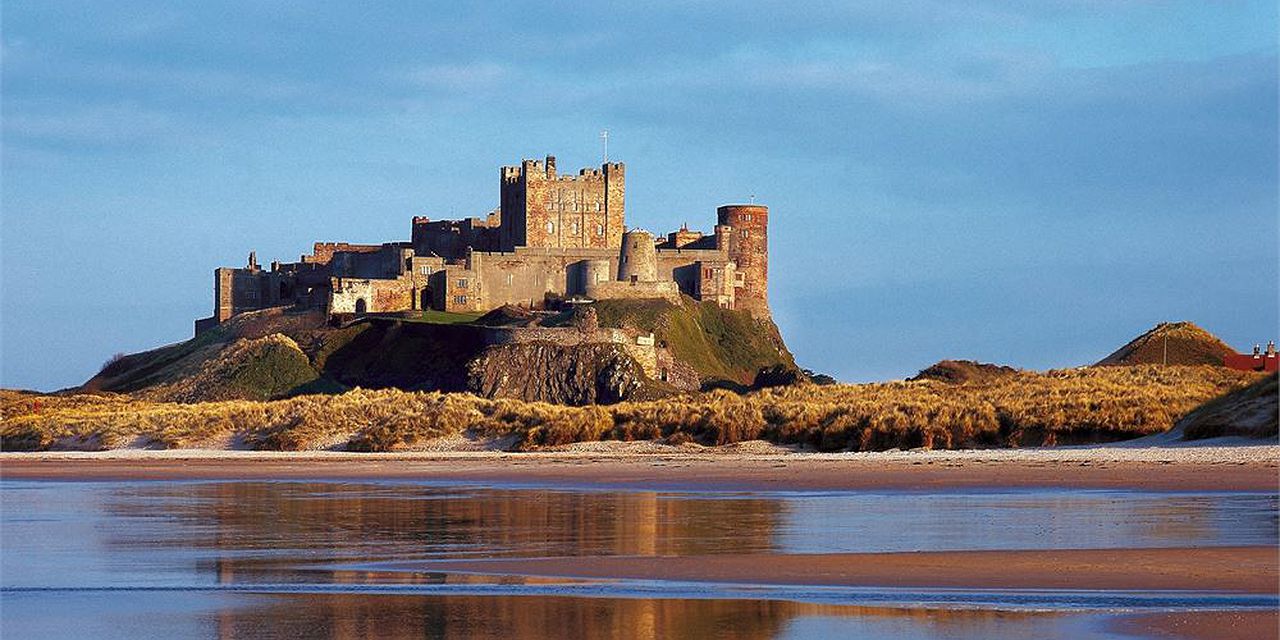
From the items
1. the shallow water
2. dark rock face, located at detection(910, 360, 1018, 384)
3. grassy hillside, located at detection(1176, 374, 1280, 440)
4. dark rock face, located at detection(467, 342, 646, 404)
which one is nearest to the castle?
dark rock face, located at detection(467, 342, 646, 404)

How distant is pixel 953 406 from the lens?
106 ft

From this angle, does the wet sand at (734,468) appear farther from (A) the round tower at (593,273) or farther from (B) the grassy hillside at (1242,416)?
(A) the round tower at (593,273)

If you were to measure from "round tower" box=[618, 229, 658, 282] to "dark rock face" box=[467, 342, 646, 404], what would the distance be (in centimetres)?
1564

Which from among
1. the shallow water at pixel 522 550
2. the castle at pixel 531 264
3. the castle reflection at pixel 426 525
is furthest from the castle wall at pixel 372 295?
the castle reflection at pixel 426 525

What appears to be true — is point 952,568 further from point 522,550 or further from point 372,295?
point 372,295

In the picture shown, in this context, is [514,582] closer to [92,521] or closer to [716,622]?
[716,622]

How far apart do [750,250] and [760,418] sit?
55.6 metres

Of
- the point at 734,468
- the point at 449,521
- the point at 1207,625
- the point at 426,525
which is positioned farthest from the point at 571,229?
the point at 1207,625

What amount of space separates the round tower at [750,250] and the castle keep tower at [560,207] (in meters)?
5.67

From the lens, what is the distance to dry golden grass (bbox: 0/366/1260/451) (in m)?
30.1

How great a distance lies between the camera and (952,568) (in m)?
11.8

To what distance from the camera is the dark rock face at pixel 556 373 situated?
62.0 metres

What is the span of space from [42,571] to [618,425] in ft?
75.7

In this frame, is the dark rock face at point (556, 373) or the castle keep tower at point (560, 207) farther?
the castle keep tower at point (560, 207)
